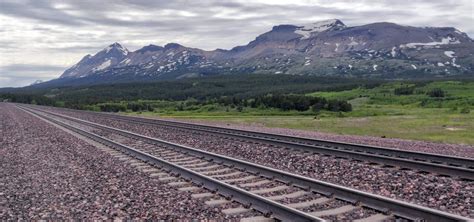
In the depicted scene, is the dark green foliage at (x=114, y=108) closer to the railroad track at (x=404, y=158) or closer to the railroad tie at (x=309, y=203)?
the railroad track at (x=404, y=158)

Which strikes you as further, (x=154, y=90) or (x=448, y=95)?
(x=154, y=90)

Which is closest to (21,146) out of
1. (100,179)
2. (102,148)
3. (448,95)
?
(102,148)

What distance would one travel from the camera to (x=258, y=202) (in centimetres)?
1023

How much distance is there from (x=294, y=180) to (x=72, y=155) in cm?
1136

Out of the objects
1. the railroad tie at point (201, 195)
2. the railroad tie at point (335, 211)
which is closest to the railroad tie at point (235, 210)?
the railroad tie at point (335, 211)

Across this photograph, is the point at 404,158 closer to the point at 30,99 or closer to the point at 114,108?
the point at 114,108

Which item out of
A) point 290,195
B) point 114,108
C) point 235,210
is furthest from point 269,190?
point 114,108

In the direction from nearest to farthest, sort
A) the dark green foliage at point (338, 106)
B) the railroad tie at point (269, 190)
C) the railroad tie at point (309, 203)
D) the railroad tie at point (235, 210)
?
the railroad tie at point (235, 210) < the railroad tie at point (309, 203) < the railroad tie at point (269, 190) < the dark green foliage at point (338, 106)

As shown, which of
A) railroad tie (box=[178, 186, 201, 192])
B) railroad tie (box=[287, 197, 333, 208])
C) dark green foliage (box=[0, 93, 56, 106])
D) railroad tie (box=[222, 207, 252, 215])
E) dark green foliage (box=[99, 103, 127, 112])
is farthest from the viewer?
dark green foliage (box=[0, 93, 56, 106])

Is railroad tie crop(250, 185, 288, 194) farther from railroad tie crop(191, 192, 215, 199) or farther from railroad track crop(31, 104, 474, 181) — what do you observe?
railroad track crop(31, 104, 474, 181)

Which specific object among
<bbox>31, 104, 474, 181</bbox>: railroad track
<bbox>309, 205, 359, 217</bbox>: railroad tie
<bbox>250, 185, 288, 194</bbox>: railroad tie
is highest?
<bbox>309, 205, 359, 217</bbox>: railroad tie

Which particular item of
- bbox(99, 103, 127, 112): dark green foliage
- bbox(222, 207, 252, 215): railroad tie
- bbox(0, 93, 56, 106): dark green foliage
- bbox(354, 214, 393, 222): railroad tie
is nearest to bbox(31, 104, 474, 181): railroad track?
bbox(354, 214, 393, 222): railroad tie

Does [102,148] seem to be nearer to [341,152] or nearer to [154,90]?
[341,152]

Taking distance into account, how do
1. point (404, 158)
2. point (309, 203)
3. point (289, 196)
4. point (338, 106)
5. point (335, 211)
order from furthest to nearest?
point (338, 106), point (404, 158), point (289, 196), point (309, 203), point (335, 211)
